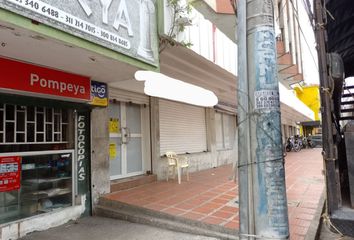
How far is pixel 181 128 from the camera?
10.5m

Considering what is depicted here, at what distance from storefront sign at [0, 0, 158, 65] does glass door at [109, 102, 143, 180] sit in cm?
249

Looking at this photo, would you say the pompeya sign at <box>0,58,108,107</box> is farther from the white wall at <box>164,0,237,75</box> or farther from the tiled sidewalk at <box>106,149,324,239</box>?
the tiled sidewalk at <box>106,149,324,239</box>

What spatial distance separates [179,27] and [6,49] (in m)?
3.06

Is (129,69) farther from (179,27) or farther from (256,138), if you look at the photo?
(256,138)

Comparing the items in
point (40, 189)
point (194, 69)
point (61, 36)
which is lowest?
point (40, 189)

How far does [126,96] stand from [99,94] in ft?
4.95

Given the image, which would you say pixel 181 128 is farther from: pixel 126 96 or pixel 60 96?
pixel 60 96

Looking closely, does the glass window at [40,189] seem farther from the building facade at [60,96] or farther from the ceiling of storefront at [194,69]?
the ceiling of storefront at [194,69]

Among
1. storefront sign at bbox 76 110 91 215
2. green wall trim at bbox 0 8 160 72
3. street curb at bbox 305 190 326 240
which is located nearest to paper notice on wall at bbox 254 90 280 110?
green wall trim at bbox 0 8 160 72

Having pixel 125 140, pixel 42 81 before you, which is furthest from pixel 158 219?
pixel 42 81

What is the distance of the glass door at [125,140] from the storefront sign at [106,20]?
2.49 meters

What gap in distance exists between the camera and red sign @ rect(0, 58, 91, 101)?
4627 mm

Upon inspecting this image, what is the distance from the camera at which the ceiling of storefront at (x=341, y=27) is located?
11.2 ft

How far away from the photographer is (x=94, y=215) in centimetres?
638
